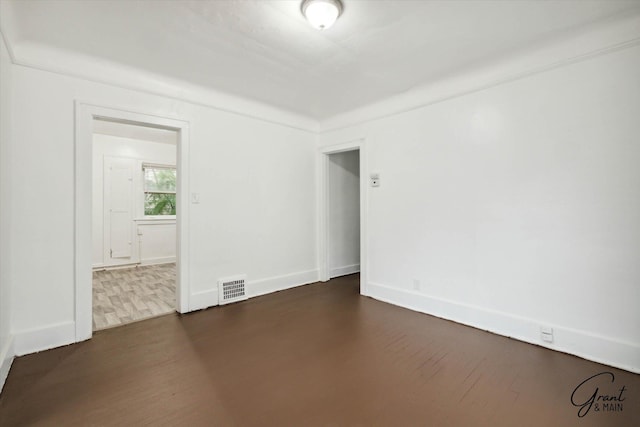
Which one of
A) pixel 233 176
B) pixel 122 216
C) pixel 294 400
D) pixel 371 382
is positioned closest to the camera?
pixel 294 400

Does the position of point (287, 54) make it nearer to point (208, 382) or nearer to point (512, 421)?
point (208, 382)

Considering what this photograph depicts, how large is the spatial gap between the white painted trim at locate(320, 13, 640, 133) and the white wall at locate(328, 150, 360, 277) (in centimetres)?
127

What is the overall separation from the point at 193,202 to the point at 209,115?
1.09m

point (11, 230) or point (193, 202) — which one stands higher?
point (193, 202)

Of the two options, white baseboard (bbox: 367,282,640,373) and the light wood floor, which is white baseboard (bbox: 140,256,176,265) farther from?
white baseboard (bbox: 367,282,640,373)

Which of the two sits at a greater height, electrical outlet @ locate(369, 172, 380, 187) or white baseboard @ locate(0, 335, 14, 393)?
electrical outlet @ locate(369, 172, 380, 187)

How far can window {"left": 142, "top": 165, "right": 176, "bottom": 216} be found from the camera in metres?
6.23

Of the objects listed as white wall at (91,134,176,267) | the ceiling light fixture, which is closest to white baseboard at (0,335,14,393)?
the ceiling light fixture

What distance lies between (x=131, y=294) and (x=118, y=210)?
260cm

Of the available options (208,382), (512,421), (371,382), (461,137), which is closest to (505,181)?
(461,137)

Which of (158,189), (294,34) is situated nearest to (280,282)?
(294,34)

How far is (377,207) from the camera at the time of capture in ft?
12.5

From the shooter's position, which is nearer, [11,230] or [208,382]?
[208,382]

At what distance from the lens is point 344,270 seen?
5090 mm
